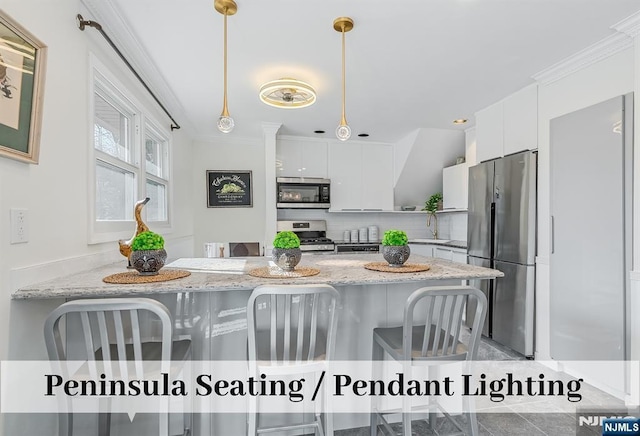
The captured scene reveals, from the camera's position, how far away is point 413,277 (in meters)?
1.54

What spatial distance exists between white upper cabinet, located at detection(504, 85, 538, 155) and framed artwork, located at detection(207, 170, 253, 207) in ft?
10.9

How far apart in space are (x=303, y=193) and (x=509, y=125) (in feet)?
8.42

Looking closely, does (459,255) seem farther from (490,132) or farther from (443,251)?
(490,132)

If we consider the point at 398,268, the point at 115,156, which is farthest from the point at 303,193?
the point at 398,268

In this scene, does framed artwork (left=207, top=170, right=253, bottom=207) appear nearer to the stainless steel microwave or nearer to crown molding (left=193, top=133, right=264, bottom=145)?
crown molding (left=193, top=133, right=264, bottom=145)

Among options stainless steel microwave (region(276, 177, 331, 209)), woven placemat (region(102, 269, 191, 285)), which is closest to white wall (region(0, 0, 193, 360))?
woven placemat (region(102, 269, 191, 285))

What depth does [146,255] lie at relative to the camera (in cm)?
150

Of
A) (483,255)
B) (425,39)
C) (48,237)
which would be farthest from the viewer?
(483,255)

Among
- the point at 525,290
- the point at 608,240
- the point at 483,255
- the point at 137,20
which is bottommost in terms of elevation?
the point at 525,290

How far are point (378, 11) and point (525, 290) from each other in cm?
250

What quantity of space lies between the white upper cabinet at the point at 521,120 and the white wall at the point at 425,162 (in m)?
1.32

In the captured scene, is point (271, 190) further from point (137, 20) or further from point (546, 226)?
point (546, 226)

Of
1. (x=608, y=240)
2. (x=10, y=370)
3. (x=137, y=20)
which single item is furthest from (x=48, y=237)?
(x=608, y=240)

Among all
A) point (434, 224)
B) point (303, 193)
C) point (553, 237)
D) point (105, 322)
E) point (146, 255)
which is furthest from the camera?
point (434, 224)
